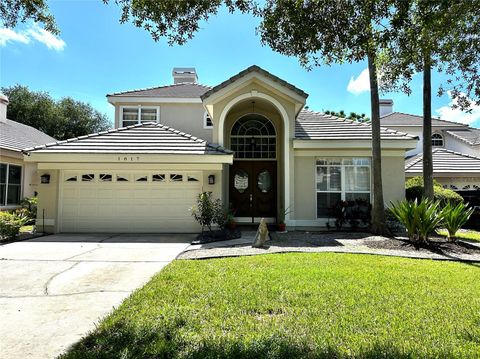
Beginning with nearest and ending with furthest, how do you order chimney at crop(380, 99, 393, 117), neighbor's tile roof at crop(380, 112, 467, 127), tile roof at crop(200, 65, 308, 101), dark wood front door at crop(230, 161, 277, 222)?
tile roof at crop(200, 65, 308, 101)
dark wood front door at crop(230, 161, 277, 222)
neighbor's tile roof at crop(380, 112, 467, 127)
chimney at crop(380, 99, 393, 117)

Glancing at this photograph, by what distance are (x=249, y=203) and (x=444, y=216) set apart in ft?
25.6

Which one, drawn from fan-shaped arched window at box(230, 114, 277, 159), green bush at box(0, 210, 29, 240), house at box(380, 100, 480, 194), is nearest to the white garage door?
green bush at box(0, 210, 29, 240)

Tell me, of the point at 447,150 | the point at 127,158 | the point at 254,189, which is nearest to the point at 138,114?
the point at 127,158

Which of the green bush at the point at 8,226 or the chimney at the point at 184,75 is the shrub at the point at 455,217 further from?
the chimney at the point at 184,75

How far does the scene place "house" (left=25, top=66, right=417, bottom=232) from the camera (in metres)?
12.9

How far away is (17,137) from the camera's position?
65.8 ft

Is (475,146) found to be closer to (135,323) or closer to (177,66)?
(177,66)

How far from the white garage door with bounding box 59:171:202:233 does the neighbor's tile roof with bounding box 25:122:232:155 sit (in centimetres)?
96

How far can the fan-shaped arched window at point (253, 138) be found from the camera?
51.3 feet

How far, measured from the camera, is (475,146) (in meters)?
25.2

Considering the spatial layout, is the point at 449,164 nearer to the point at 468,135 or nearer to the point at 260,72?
the point at 468,135

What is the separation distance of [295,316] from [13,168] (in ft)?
63.3

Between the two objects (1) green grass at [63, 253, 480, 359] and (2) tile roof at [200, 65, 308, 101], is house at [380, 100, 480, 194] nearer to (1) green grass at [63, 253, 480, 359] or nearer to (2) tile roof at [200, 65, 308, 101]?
(2) tile roof at [200, 65, 308, 101]

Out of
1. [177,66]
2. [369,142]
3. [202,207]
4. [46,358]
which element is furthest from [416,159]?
[46,358]
